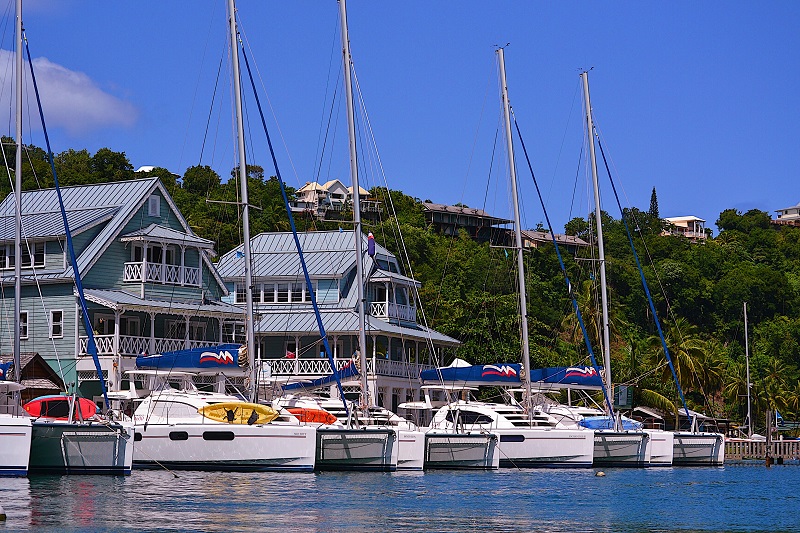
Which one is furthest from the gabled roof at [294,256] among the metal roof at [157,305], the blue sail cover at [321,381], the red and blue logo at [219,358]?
the red and blue logo at [219,358]

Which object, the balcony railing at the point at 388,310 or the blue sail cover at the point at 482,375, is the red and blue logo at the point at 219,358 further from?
the balcony railing at the point at 388,310

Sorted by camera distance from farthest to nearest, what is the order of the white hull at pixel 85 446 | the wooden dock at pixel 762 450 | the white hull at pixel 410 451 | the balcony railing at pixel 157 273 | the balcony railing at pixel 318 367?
the wooden dock at pixel 762 450 → the balcony railing at pixel 318 367 → the balcony railing at pixel 157 273 → the white hull at pixel 410 451 → the white hull at pixel 85 446

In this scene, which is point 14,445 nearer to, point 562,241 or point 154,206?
point 154,206

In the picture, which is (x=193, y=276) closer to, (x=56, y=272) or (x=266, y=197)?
(x=56, y=272)

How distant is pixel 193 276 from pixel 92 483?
23683 millimetres

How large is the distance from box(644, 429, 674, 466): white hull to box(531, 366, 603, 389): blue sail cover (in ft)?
10.5

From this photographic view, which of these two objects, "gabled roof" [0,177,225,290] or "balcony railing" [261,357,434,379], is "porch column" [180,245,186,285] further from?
"balcony railing" [261,357,434,379]

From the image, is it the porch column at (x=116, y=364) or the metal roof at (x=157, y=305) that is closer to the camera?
the porch column at (x=116, y=364)

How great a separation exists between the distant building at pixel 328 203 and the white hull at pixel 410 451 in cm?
6160

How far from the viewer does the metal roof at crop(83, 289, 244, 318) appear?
5209cm

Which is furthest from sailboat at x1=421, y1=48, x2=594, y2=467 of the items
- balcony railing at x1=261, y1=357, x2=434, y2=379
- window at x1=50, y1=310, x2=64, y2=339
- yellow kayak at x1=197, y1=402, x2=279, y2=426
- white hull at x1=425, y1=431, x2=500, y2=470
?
window at x1=50, y1=310, x2=64, y2=339

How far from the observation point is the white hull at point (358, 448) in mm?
40906

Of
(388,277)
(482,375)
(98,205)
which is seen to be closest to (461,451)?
(482,375)

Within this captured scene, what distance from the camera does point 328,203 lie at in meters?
137
